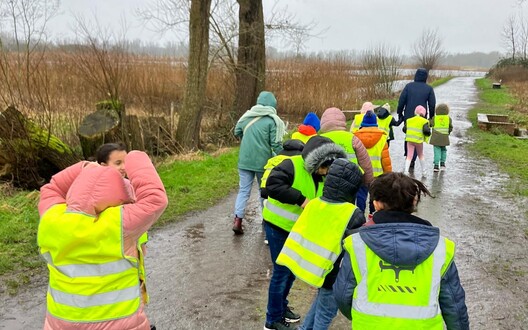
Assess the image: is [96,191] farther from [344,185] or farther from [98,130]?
[98,130]

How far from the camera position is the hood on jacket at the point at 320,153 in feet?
11.0

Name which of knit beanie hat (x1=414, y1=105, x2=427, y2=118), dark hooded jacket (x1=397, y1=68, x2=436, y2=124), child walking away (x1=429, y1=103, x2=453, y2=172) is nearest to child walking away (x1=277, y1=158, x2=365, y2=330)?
knit beanie hat (x1=414, y1=105, x2=427, y2=118)

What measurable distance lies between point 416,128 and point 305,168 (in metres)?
5.87

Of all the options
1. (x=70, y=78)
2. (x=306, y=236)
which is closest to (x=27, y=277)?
(x=306, y=236)

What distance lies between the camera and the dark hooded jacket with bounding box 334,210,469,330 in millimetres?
2219

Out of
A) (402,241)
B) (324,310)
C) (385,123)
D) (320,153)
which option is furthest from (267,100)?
(402,241)

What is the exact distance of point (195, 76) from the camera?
434 inches

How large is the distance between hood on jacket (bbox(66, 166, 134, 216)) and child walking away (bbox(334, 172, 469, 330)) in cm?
119

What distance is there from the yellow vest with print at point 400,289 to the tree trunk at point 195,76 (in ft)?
30.3

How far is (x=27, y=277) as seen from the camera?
471 centimetres

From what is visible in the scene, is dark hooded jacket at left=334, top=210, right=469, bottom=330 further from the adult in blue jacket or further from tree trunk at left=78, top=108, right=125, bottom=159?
the adult in blue jacket

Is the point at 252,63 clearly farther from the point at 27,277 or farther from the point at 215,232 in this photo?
the point at 27,277

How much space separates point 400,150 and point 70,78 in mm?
8167

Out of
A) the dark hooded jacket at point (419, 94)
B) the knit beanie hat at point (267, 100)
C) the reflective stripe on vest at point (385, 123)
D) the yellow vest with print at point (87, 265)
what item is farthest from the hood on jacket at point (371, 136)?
the yellow vest with print at point (87, 265)
